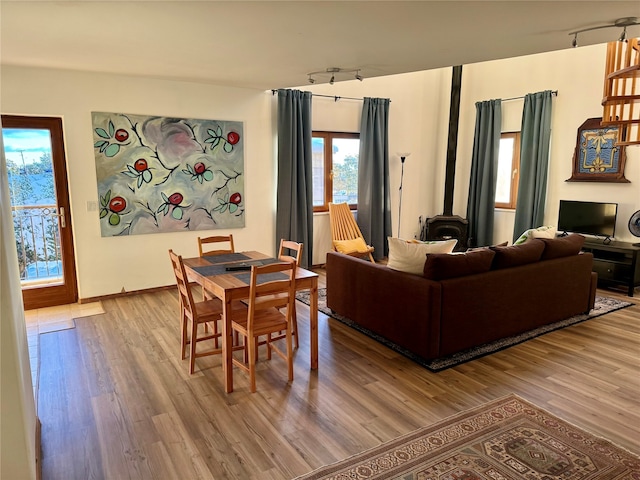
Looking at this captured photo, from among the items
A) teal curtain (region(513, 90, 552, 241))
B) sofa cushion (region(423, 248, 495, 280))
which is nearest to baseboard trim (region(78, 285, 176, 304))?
sofa cushion (region(423, 248, 495, 280))

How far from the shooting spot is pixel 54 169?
4.46 metres

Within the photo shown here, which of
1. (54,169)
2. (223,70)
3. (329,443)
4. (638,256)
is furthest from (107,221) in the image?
(638,256)

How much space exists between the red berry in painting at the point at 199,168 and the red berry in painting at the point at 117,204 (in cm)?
90

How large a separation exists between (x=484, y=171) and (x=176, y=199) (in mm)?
4700

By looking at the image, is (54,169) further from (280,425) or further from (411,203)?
(411,203)

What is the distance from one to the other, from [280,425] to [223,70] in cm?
345

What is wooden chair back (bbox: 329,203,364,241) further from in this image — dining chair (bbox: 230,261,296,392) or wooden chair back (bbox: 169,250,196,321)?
wooden chair back (bbox: 169,250,196,321)

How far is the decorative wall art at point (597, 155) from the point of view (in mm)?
5336

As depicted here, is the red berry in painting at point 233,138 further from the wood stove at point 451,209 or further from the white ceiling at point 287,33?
the wood stove at point 451,209

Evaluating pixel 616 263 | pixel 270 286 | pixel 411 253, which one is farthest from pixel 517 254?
pixel 616 263

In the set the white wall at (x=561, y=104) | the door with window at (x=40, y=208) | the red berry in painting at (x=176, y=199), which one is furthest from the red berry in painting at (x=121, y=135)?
the white wall at (x=561, y=104)

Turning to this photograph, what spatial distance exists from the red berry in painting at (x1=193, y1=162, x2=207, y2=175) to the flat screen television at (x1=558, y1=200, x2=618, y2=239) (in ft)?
15.8

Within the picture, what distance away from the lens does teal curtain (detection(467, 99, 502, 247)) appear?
21.7 feet

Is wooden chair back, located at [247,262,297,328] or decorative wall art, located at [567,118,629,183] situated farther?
decorative wall art, located at [567,118,629,183]
